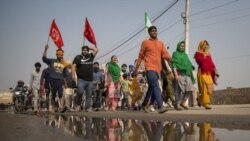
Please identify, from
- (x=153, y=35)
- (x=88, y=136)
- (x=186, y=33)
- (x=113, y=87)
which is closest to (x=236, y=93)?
(x=186, y=33)

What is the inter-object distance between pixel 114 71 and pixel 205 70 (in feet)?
13.8

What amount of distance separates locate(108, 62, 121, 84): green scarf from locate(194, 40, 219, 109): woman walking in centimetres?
392

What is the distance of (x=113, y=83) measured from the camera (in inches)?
579

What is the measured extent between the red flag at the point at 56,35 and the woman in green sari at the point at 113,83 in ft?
9.13

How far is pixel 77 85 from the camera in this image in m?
11.4

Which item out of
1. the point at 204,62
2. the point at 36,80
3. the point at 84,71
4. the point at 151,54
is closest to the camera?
the point at 151,54

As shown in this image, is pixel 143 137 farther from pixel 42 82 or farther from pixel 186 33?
pixel 186 33

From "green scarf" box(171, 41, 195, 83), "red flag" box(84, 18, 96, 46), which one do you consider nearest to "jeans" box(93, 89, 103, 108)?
"red flag" box(84, 18, 96, 46)

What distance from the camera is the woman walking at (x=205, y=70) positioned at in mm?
10922

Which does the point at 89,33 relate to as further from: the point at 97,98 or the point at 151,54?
the point at 151,54

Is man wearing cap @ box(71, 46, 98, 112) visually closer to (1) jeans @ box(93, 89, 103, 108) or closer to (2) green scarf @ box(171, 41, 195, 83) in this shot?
(2) green scarf @ box(171, 41, 195, 83)

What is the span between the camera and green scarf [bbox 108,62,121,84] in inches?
560

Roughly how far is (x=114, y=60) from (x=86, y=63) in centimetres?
281

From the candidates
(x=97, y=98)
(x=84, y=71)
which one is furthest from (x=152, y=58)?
(x=97, y=98)
